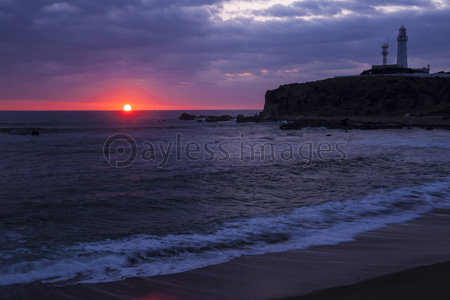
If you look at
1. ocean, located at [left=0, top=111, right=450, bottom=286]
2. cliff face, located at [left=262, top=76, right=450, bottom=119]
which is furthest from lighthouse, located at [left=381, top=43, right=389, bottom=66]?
ocean, located at [left=0, top=111, right=450, bottom=286]

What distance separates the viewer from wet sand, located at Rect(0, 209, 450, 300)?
385 cm

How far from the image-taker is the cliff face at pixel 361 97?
6269cm

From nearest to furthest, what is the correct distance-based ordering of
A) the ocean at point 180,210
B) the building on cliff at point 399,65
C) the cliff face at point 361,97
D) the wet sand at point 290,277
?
the wet sand at point 290,277 → the ocean at point 180,210 → the cliff face at point 361,97 → the building on cliff at point 399,65

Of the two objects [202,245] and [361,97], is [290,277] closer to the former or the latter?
[202,245]

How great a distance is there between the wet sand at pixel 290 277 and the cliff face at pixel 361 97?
176 ft

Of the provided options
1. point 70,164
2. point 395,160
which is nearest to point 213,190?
point 70,164

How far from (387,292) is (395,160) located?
45.6ft

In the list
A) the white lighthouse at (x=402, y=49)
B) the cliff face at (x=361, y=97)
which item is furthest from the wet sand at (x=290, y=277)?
the white lighthouse at (x=402, y=49)

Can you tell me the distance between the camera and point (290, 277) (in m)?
4.27

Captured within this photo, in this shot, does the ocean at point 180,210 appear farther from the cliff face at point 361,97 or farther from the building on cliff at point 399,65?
the building on cliff at point 399,65

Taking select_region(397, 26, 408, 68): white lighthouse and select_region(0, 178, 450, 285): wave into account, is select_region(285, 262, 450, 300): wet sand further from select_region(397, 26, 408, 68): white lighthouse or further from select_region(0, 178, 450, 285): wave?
select_region(397, 26, 408, 68): white lighthouse

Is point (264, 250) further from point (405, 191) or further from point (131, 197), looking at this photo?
point (405, 191)

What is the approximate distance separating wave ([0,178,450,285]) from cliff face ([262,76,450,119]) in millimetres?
51108

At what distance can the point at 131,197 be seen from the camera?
29.7 ft
